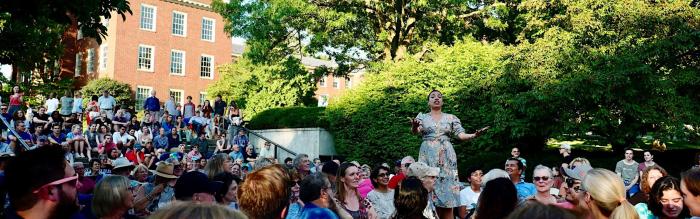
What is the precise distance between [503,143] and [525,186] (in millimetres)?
12900

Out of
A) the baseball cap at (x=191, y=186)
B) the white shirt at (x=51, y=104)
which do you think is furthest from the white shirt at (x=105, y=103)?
the baseball cap at (x=191, y=186)

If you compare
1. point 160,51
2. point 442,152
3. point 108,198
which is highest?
point 160,51

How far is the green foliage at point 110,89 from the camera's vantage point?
38.5m

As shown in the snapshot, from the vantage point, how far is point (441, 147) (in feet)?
26.3

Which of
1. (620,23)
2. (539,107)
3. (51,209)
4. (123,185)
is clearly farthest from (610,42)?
(51,209)

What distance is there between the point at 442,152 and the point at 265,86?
2753 cm

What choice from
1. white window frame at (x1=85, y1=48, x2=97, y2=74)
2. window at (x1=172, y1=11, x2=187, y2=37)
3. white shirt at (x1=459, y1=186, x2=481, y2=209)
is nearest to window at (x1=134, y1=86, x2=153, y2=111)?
white window frame at (x1=85, y1=48, x2=97, y2=74)

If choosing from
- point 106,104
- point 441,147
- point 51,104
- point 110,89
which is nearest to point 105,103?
point 106,104

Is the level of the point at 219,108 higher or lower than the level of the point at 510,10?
lower

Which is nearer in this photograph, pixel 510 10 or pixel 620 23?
pixel 620 23

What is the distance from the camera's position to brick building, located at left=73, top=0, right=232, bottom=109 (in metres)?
41.8

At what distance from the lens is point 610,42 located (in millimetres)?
17156

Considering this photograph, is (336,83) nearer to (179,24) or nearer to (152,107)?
(179,24)

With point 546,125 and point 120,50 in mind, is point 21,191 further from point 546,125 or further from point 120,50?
point 120,50
